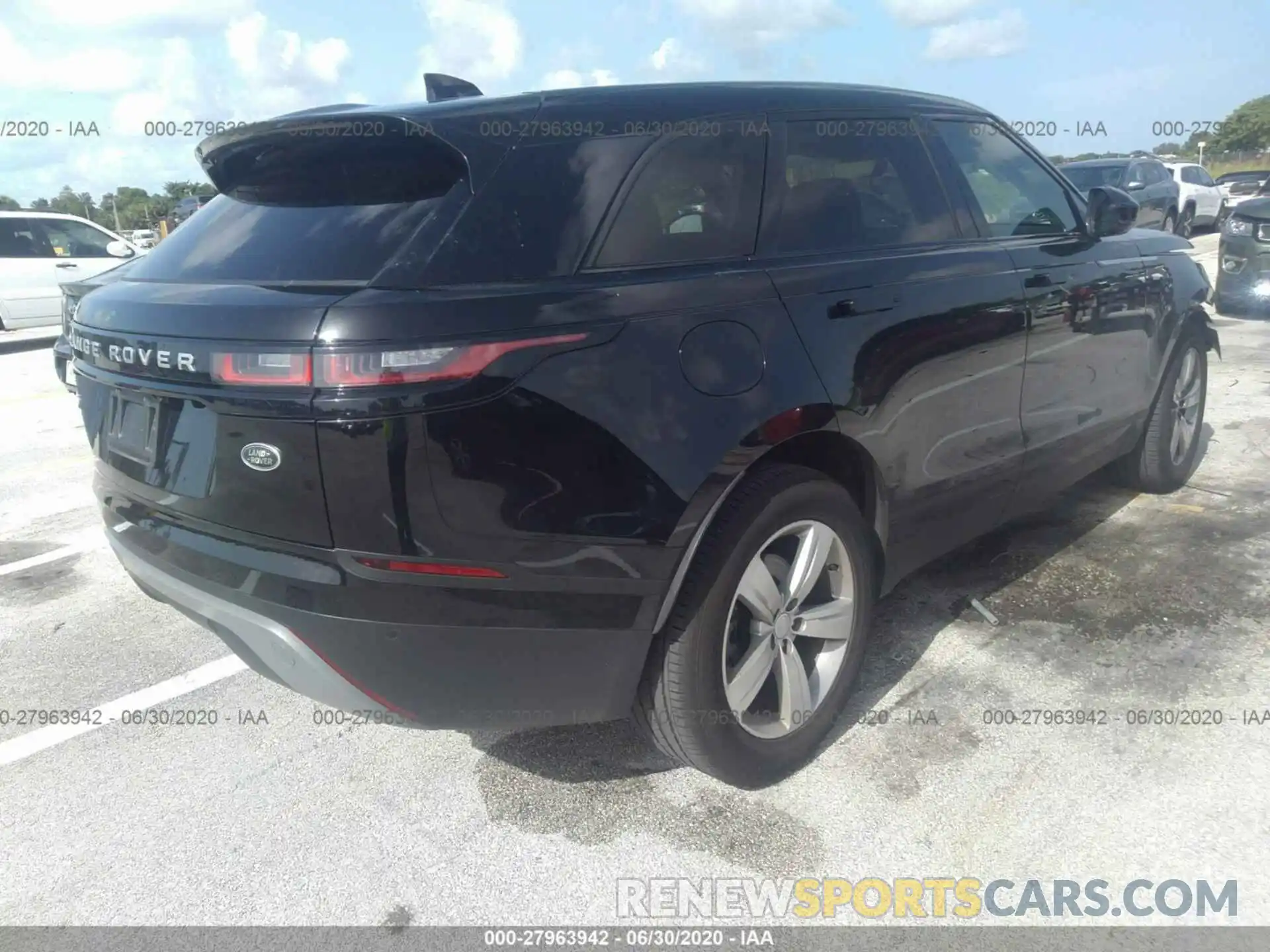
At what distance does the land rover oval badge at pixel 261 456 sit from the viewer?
2047mm

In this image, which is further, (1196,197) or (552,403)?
(1196,197)

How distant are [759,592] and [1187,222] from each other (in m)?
21.1

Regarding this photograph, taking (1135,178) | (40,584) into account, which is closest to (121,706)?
(40,584)

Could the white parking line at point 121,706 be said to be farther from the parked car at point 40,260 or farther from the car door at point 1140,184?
the car door at point 1140,184

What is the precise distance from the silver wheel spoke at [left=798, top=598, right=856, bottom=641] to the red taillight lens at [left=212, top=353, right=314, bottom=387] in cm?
147

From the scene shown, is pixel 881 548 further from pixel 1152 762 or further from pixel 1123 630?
pixel 1123 630

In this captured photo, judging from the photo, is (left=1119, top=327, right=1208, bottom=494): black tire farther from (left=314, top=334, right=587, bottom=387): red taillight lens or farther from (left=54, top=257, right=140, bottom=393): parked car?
(left=54, top=257, right=140, bottom=393): parked car

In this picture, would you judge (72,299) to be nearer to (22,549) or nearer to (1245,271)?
(22,549)

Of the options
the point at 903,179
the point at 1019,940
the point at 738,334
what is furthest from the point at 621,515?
the point at 903,179

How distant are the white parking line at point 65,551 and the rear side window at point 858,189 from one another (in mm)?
3526

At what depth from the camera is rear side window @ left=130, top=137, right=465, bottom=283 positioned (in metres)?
2.20

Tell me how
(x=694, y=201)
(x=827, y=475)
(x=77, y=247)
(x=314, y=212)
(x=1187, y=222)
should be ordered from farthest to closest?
1. (x=1187, y=222)
2. (x=77, y=247)
3. (x=827, y=475)
4. (x=694, y=201)
5. (x=314, y=212)

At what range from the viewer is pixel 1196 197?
855 inches

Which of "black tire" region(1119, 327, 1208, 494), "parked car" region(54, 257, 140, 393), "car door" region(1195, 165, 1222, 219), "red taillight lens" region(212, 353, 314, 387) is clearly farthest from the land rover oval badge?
"car door" region(1195, 165, 1222, 219)
